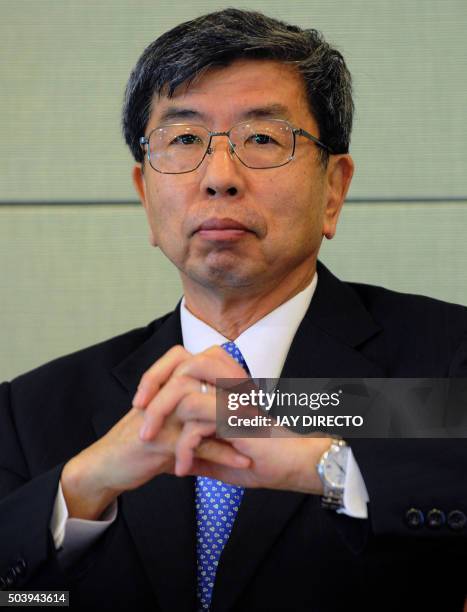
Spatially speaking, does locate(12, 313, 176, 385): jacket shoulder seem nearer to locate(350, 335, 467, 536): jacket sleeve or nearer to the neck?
the neck

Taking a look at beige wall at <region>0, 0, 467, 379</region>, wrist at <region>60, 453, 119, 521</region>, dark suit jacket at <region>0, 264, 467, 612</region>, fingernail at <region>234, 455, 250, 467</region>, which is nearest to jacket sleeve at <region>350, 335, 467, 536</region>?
dark suit jacket at <region>0, 264, 467, 612</region>

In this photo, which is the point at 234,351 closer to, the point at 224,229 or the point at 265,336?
the point at 265,336

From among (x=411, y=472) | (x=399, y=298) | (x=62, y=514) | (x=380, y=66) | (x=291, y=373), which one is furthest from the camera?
(x=380, y=66)

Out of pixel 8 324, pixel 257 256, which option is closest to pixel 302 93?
pixel 257 256

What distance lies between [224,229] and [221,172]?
9 centimetres

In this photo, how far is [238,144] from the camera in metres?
1.72

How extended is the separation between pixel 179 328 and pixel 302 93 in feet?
1.56

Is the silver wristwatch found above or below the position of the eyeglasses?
below

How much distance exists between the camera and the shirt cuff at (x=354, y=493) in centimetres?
134

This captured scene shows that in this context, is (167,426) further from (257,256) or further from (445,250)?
(445,250)

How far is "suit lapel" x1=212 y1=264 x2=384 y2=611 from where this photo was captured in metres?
1.54

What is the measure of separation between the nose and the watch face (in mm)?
523

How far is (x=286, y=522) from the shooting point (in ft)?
5.16

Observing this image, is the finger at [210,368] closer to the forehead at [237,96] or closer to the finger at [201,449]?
the finger at [201,449]
